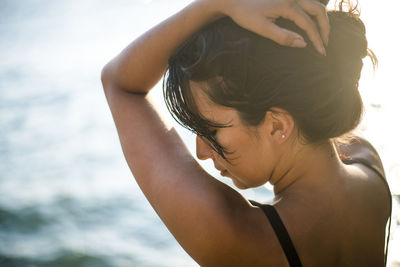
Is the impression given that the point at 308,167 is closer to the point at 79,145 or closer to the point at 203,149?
the point at 203,149

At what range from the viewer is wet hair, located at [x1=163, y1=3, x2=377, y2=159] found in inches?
41.0

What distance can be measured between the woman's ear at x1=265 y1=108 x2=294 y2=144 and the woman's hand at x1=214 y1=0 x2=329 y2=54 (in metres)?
0.18

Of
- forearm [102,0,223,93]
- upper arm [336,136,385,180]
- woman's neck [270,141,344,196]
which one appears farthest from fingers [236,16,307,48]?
upper arm [336,136,385,180]

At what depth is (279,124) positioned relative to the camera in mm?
1148

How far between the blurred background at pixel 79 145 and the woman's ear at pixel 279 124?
0.59m

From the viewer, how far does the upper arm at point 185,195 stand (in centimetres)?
105

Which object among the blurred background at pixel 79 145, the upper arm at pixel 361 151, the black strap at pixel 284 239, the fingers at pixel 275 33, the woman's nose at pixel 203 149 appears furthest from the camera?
the blurred background at pixel 79 145

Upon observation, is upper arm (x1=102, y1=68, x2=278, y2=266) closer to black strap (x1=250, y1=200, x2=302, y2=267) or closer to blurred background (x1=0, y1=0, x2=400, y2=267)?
black strap (x1=250, y1=200, x2=302, y2=267)

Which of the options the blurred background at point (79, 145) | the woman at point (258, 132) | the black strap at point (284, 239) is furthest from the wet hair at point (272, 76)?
the blurred background at point (79, 145)

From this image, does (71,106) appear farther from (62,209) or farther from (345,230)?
(345,230)

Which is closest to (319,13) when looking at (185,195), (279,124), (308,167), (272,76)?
(272,76)

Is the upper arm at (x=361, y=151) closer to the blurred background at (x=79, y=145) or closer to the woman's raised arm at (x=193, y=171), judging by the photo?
the blurred background at (x=79, y=145)

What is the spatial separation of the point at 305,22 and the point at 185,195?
48 centimetres

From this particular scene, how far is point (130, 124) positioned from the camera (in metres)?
1.21
